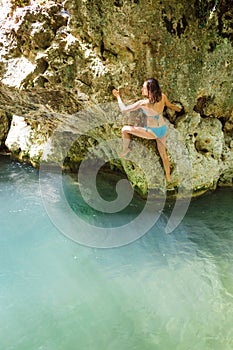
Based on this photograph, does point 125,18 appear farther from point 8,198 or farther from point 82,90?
point 8,198

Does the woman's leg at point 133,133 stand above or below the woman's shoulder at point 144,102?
below

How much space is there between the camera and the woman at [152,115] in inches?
208

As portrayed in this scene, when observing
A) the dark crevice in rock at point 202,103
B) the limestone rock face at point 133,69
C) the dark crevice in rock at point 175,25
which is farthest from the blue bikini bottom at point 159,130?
the dark crevice in rock at point 175,25

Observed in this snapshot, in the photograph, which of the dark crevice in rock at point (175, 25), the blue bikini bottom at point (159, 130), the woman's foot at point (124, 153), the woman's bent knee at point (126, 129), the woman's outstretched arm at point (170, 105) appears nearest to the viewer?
the dark crevice in rock at point (175, 25)

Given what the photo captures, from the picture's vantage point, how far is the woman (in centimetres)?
529

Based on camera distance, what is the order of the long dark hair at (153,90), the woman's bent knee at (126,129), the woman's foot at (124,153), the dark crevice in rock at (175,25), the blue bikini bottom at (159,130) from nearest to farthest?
the long dark hair at (153,90)
the dark crevice in rock at (175,25)
the blue bikini bottom at (159,130)
the woman's bent knee at (126,129)
the woman's foot at (124,153)

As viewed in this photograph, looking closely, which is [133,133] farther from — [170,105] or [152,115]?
[170,105]

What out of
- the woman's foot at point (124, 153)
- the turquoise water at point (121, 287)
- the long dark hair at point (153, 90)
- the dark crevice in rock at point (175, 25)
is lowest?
the turquoise water at point (121, 287)

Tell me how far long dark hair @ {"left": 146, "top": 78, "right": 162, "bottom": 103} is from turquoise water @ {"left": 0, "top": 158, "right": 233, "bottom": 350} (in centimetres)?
263

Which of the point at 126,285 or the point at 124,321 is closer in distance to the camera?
the point at 124,321

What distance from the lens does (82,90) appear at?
5926 millimetres

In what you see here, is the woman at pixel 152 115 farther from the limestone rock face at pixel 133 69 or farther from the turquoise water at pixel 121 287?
the turquoise water at pixel 121 287

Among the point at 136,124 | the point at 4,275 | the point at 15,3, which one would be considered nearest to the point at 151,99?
the point at 136,124

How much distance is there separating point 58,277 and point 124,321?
56.1 inches
